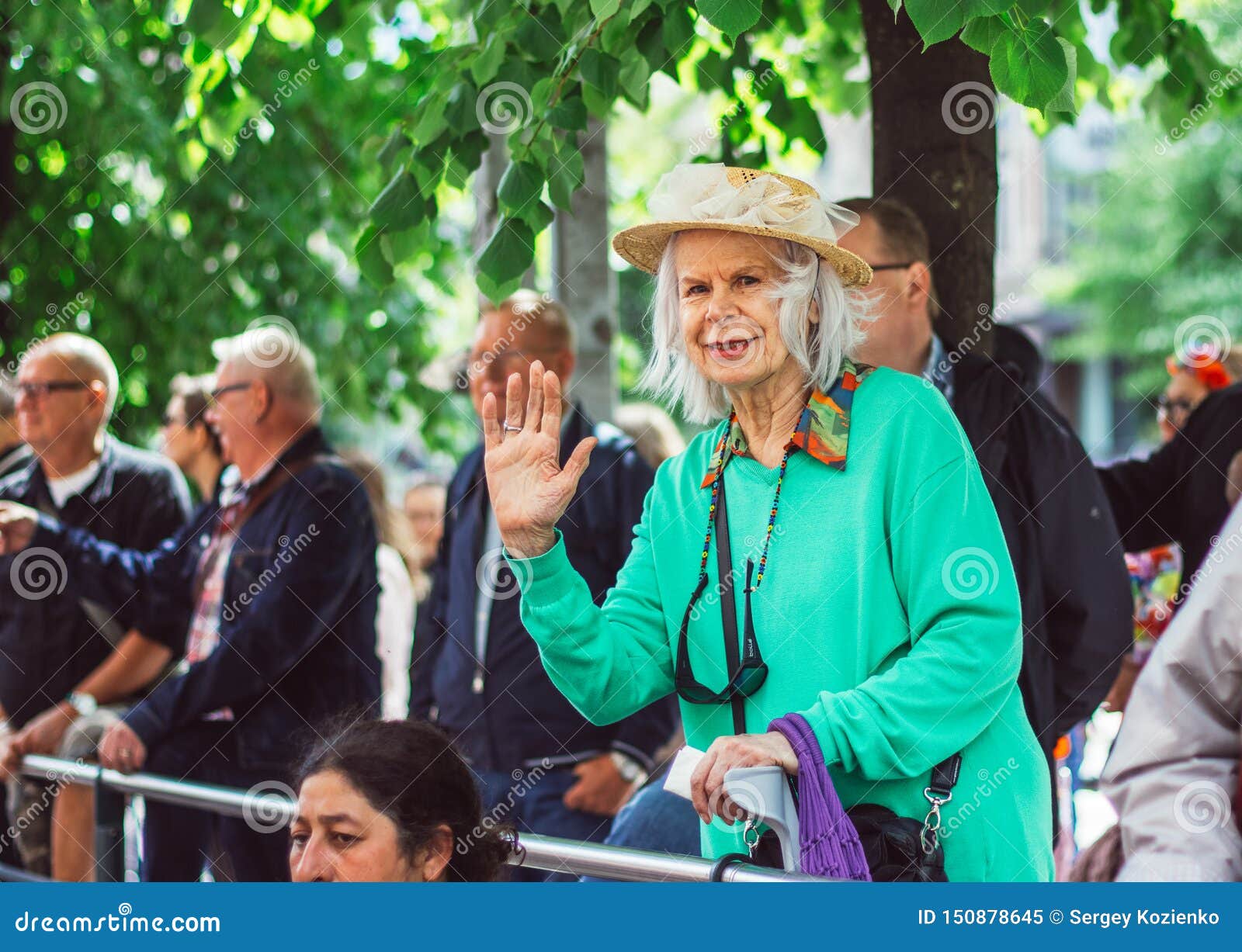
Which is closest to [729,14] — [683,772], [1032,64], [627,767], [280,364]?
[1032,64]

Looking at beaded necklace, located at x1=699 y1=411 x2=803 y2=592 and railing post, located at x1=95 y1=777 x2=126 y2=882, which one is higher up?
beaded necklace, located at x1=699 y1=411 x2=803 y2=592

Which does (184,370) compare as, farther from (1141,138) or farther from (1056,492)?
(1141,138)

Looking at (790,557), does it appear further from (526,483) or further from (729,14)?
(729,14)

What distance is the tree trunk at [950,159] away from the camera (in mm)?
3783

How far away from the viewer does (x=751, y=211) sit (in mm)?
2523

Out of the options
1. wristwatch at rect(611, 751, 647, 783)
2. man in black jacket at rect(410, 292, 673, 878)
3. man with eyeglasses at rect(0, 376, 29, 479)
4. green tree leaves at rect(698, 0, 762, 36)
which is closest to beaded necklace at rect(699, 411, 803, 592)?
green tree leaves at rect(698, 0, 762, 36)

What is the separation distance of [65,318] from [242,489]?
367 centimetres

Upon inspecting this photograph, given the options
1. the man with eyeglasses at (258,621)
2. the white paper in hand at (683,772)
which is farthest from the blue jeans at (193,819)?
the white paper in hand at (683,772)

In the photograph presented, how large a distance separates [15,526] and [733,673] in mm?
2929

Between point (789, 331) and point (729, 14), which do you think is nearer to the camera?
point (789, 331)

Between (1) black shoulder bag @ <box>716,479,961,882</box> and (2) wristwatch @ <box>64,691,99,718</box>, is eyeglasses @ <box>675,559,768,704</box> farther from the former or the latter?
(2) wristwatch @ <box>64,691,99,718</box>

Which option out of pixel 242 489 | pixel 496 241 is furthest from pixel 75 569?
pixel 496 241

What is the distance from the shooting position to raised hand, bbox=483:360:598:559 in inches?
96.4

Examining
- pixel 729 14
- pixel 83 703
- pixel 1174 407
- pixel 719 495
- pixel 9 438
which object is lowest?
pixel 83 703
